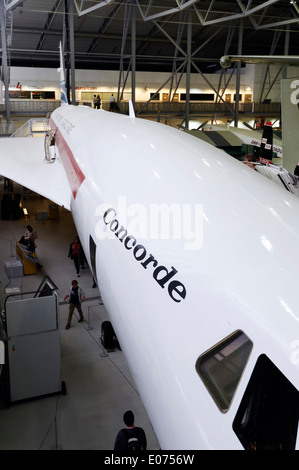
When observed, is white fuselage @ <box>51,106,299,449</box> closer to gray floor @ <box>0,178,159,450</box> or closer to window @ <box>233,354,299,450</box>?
window @ <box>233,354,299,450</box>

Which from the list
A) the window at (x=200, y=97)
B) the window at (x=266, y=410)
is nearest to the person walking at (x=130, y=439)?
the window at (x=266, y=410)

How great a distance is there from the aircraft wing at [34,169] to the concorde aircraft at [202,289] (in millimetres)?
5777

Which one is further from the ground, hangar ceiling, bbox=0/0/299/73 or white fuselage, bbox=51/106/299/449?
hangar ceiling, bbox=0/0/299/73

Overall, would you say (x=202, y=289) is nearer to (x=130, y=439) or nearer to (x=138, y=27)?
(x=130, y=439)

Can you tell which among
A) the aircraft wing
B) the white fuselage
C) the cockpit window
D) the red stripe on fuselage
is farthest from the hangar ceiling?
the cockpit window

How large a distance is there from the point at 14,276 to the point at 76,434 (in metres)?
8.09

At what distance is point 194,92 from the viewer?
47750 millimetres

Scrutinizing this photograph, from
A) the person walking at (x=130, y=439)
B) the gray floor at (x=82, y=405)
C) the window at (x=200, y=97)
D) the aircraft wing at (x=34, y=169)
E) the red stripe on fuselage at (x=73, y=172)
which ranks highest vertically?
the window at (x=200, y=97)

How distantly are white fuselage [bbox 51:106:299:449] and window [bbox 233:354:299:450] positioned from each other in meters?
0.07

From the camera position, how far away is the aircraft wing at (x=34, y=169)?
13088mm

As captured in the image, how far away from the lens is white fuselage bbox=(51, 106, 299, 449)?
11.8 ft

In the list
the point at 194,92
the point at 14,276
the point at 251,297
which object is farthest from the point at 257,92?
the point at 251,297

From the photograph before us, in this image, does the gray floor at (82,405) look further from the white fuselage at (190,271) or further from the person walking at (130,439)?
the white fuselage at (190,271)
